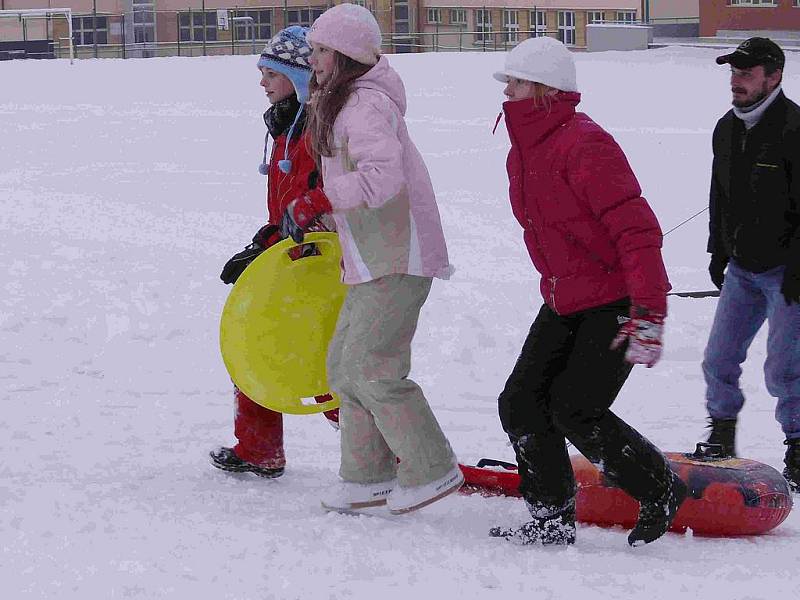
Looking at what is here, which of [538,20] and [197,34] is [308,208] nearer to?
[538,20]

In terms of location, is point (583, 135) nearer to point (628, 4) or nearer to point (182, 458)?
point (182, 458)

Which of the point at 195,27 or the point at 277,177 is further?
the point at 195,27

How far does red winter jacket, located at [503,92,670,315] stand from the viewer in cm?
374

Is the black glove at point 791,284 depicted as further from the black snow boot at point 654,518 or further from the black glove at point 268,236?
the black glove at point 268,236

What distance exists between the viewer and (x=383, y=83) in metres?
4.12

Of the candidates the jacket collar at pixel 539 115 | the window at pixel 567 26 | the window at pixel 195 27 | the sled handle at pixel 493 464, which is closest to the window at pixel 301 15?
the window at pixel 195 27

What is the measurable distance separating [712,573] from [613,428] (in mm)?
514

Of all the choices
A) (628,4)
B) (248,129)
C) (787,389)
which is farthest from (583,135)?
(628,4)

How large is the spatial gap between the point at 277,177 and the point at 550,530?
1568 mm

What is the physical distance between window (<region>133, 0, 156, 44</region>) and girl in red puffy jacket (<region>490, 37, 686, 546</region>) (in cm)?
4593

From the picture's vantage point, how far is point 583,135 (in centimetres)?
384

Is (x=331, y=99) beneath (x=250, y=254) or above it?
above

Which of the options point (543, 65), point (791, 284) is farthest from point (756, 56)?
point (543, 65)

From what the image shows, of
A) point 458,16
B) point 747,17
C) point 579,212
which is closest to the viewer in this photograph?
point 579,212
